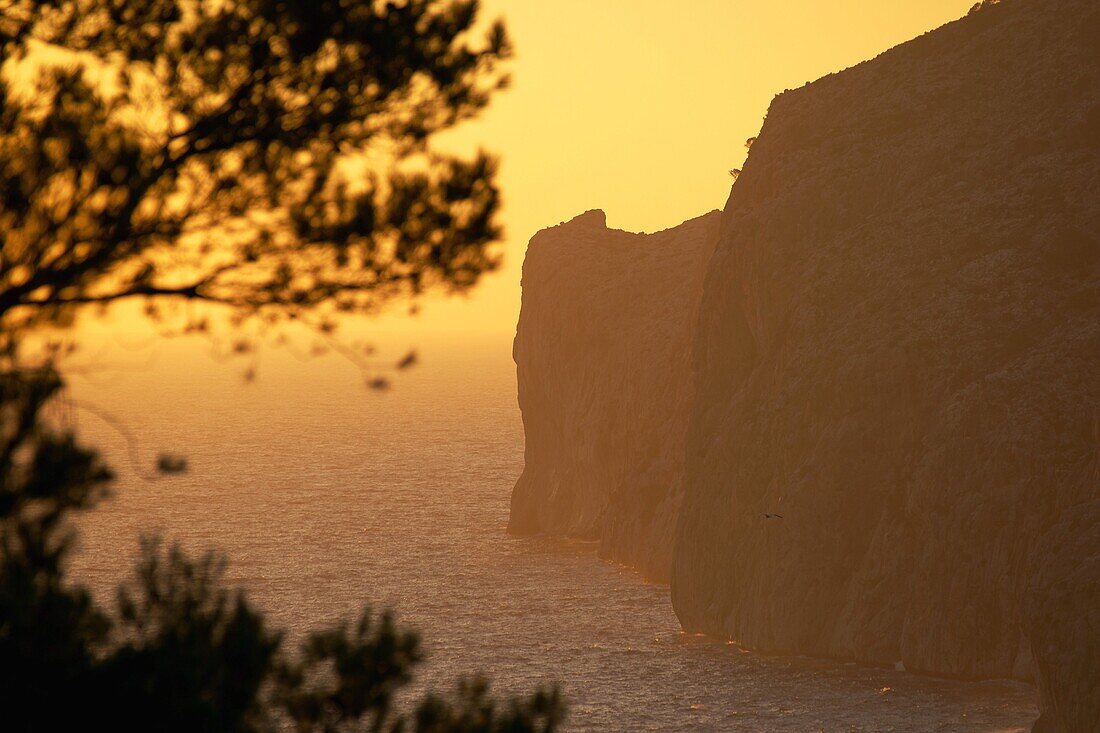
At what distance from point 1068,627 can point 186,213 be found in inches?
1261

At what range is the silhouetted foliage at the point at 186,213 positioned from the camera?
1273 centimetres

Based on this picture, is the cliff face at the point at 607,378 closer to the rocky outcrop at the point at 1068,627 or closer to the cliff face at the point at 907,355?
the cliff face at the point at 907,355

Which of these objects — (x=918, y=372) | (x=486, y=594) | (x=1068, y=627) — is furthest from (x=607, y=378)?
(x=1068, y=627)

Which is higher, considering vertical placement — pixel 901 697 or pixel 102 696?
pixel 102 696

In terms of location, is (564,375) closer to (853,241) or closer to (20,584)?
(853,241)

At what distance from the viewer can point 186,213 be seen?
1343 centimetres

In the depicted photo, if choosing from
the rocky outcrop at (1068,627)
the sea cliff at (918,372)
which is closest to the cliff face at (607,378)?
the sea cliff at (918,372)

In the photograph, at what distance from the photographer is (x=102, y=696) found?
13438 millimetres

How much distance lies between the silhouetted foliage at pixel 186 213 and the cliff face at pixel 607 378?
6809 cm

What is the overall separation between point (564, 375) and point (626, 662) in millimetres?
49090

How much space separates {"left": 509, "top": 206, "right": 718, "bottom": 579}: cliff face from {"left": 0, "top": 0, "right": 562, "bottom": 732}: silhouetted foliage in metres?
68.1

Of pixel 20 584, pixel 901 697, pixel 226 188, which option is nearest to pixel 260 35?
pixel 226 188

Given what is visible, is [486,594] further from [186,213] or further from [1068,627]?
[186,213]

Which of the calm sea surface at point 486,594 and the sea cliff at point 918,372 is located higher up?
the sea cliff at point 918,372
